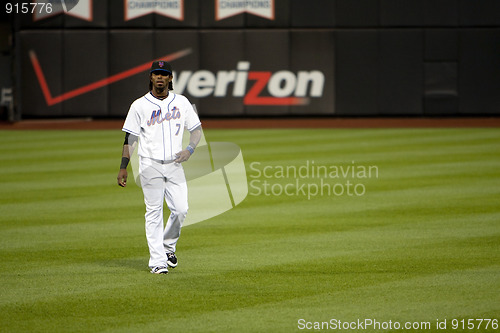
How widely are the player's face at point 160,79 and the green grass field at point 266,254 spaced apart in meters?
1.64

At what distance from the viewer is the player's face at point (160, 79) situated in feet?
23.8

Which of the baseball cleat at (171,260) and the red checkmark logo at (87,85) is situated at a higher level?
the red checkmark logo at (87,85)

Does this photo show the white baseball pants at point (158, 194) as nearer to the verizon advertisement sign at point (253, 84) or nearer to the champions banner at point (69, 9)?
the verizon advertisement sign at point (253, 84)

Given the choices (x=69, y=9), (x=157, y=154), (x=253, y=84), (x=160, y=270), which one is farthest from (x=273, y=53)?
(x=160, y=270)

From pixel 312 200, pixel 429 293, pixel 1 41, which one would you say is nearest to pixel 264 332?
pixel 429 293

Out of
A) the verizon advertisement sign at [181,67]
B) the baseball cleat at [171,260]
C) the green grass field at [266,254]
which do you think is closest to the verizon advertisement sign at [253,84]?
the verizon advertisement sign at [181,67]

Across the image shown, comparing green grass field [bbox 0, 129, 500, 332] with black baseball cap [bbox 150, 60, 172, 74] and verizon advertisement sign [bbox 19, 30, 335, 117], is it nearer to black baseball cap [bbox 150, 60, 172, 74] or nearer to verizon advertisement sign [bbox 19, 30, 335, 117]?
black baseball cap [bbox 150, 60, 172, 74]

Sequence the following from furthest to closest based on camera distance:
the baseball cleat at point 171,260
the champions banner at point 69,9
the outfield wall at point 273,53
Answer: the outfield wall at point 273,53 → the champions banner at point 69,9 → the baseball cleat at point 171,260

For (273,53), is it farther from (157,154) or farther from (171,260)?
(157,154)

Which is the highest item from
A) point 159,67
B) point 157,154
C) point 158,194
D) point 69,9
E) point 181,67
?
point 69,9

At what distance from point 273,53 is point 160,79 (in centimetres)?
1770

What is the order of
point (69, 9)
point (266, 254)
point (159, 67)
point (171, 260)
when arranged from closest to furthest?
point (159, 67) < point (171, 260) < point (266, 254) < point (69, 9)

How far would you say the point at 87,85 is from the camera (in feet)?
80.9

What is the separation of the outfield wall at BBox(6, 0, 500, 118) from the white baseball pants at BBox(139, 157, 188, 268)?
17520 mm
